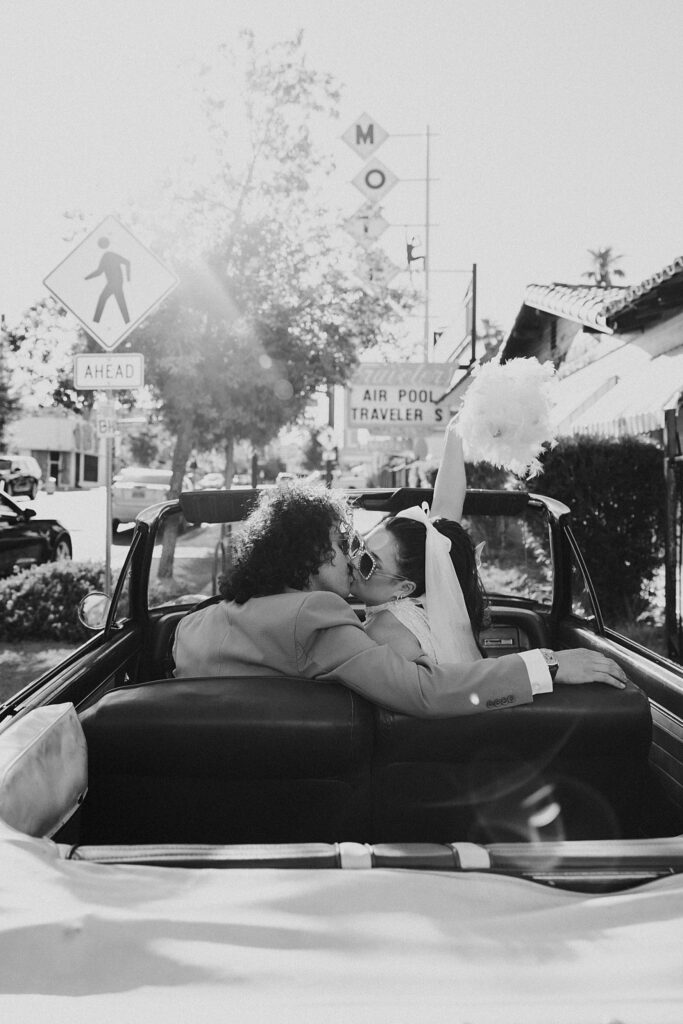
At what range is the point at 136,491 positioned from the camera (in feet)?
80.3

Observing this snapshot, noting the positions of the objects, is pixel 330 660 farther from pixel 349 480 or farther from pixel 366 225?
pixel 349 480

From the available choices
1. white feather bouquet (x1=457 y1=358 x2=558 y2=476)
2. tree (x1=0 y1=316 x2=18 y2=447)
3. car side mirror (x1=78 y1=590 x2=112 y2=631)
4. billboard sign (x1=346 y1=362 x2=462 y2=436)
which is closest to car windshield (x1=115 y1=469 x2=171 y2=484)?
tree (x1=0 y1=316 x2=18 y2=447)

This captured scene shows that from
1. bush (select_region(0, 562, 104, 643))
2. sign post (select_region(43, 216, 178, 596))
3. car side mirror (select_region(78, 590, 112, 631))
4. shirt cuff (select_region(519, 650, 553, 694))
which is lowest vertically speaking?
bush (select_region(0, 562, 104, 643))

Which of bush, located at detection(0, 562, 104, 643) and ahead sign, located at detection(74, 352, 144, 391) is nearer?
ahead sign, located at detection(74, 352, 144, 391)

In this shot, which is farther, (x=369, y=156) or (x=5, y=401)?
(x=5, y=401)

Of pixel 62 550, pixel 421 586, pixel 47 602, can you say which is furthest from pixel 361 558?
pixel 62 550

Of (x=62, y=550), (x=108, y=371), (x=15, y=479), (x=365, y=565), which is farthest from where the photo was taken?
(x=15, y=479)

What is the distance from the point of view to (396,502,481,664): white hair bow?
251 centimetres

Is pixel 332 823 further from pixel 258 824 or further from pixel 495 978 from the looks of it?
pixel 495 978

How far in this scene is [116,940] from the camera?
1.17 meters

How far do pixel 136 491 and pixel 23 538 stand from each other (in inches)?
495

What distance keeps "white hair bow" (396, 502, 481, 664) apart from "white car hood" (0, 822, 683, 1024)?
1139mm

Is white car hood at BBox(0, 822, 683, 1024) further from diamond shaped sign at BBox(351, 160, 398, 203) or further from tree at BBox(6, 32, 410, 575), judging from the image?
diamond shaped sign at BBox(351, 160, 398, 203)

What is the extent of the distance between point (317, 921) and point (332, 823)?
78 cm
